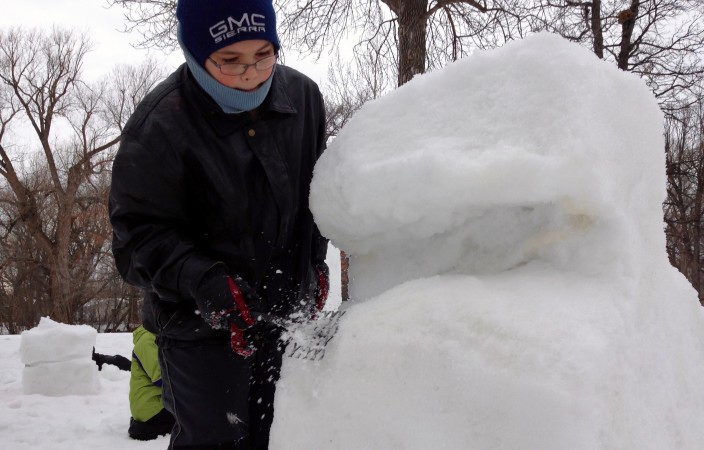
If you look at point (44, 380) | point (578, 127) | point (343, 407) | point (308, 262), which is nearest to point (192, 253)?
point (308, 262)

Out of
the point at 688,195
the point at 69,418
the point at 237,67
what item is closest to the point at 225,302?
the point at 237,67

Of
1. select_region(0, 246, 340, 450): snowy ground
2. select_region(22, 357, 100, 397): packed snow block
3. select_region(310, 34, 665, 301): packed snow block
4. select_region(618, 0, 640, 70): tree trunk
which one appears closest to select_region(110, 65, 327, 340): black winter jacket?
select_region(310, 34, 665, 301): packed snow block

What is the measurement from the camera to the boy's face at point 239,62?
1.54 metres

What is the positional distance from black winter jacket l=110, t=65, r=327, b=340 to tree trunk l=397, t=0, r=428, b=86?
4980mm

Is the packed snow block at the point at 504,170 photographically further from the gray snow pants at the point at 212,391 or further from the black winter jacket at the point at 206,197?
the gray snow pants at the point at 212,391

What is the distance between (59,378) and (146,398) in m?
1.63

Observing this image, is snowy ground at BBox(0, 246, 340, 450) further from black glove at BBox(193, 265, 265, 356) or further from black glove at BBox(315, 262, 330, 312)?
black glove at BBox(193, 265, 265, 356)

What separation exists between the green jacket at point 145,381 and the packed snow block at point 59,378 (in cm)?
122

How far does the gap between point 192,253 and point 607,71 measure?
1.08 m

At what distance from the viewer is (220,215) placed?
1617mm

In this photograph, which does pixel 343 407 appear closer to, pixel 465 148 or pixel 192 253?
pixel 465 148

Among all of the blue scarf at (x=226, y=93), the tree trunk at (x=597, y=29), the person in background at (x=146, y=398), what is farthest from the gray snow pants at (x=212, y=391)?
the tree trunk at (x=597, y=29)

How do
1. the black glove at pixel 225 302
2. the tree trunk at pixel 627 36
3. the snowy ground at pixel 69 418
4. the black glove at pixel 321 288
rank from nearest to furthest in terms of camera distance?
the black glove at pixel 225 302 < the black glove at pixel 321 288 < the snowy ground at pixel 69 418 < the tree trunk at pixel 627 36

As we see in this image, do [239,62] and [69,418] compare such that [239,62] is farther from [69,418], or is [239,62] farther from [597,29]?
[597,29]
